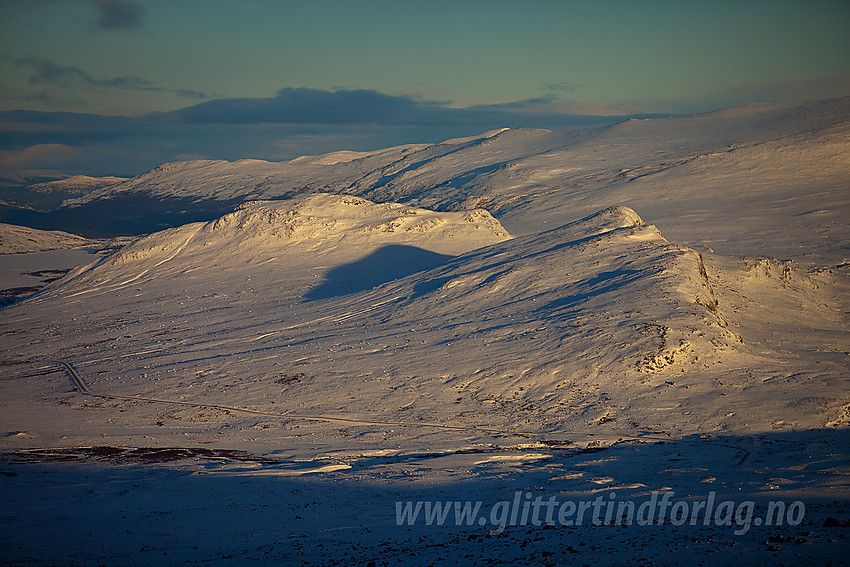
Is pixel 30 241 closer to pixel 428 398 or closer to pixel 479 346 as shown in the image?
pixel 479 346

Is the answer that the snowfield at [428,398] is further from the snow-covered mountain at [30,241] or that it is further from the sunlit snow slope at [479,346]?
the snow-covered mountain at [30,241]

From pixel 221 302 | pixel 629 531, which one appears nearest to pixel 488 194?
pixel 221 302

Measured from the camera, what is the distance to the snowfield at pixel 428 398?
15125 mm

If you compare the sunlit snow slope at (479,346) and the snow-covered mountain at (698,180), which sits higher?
the snow-covered mountain at (698,180)

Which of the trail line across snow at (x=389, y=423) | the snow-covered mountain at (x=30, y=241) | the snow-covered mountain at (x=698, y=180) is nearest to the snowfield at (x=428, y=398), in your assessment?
the trail line across snow at (x=389, y=423)

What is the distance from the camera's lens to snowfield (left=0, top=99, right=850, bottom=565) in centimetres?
1512

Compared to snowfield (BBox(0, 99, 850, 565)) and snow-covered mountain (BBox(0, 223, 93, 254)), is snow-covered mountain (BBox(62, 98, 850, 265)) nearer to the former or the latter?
snowfield (BBox(0, 99, 850, 565))

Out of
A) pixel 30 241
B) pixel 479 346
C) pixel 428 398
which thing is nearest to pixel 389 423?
pixel 428 398

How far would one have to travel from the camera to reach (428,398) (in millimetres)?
29344

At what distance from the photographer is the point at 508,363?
31.5 m

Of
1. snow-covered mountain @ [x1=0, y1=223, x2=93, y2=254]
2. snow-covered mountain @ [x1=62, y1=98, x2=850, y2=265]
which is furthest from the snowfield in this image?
snow-covered mountain @ [x1=0, y1=223, x2=93, y2=254]

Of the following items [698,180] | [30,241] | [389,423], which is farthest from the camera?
[30,241]

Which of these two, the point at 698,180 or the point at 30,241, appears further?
the point at 30,241

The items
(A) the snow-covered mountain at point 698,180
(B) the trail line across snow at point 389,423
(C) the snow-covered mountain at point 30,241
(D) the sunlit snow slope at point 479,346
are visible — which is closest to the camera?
(B) the trail line across snow at point 389,423
